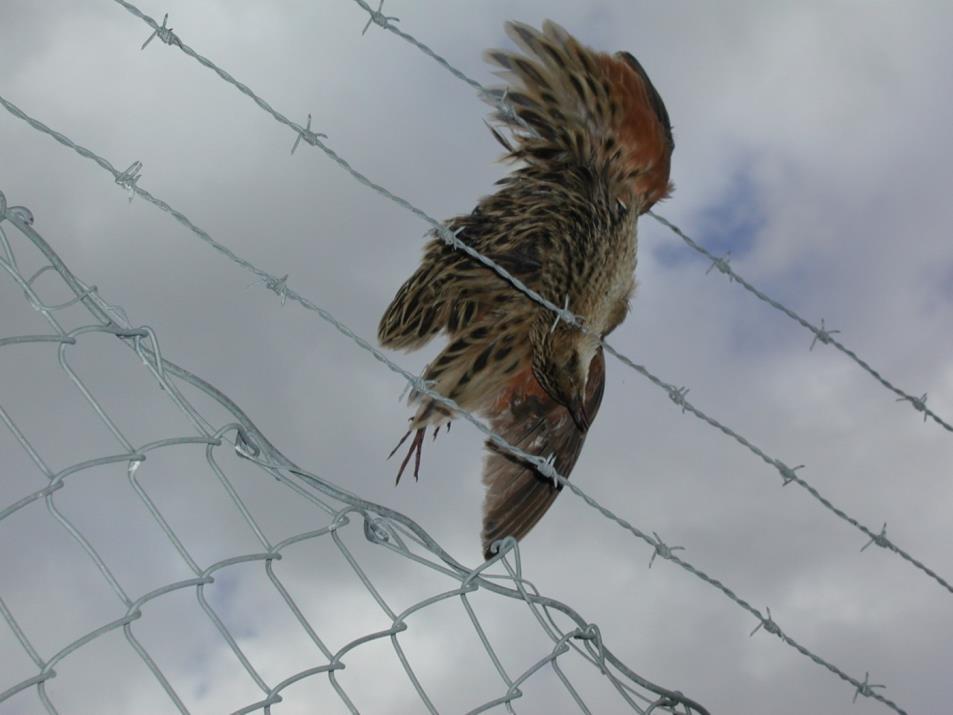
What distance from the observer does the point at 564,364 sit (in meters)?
2.17

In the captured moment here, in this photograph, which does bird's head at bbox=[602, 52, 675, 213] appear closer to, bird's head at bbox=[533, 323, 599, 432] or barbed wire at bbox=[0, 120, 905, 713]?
Answer: bird's head at bbox=[533, 323, 599, 432]

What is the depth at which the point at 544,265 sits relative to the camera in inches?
88.7

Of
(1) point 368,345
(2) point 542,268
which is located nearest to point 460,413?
(1) point 368,345

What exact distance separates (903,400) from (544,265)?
0.77 m

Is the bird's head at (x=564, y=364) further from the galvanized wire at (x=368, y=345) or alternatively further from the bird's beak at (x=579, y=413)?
the galvanized wire at (x=368, y=345)

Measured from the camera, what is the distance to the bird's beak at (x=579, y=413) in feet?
7.14

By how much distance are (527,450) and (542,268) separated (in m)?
0.38

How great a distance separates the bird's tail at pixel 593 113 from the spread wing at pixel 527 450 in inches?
17.2

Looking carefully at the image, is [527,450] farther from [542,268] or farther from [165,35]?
[165,35]

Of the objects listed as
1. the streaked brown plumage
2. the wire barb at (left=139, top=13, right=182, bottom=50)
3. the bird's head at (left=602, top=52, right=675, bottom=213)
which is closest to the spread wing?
the streaked brown plumage

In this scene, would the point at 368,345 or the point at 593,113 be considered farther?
the point at 593,113

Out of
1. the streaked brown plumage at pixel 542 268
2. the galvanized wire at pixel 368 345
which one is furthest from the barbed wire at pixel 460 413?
the streaked brown plumage at pixel 542 268

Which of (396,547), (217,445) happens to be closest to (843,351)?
(396,547)

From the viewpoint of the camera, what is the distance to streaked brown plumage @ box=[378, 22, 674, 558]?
2.15m
